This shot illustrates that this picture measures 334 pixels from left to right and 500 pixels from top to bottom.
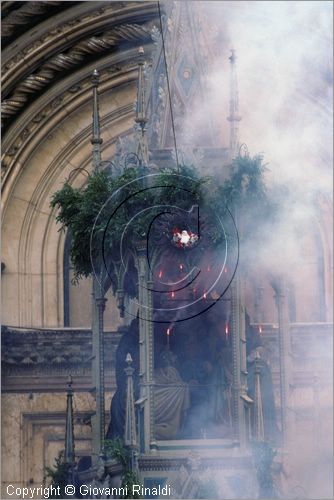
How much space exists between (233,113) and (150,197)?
686mm

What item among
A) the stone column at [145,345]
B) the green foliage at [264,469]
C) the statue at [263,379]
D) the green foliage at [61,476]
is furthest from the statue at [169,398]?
the green foliage at [61,476]

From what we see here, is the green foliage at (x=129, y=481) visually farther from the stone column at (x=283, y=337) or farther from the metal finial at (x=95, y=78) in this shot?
the metal finial at (x=95, y=78)

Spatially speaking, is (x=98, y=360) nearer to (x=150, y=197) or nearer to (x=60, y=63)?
(x=150, y=197)

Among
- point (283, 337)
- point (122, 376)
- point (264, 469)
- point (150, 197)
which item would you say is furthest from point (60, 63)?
point (264, 469)

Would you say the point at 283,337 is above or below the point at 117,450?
above

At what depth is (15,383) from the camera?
1525 cm

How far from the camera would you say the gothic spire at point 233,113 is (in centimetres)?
1373

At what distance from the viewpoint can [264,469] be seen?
13.2m

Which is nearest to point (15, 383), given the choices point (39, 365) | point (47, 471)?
point (39, 365)

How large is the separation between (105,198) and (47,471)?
5.44ft

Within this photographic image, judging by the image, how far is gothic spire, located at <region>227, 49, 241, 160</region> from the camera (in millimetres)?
13727

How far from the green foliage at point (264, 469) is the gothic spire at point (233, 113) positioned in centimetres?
167

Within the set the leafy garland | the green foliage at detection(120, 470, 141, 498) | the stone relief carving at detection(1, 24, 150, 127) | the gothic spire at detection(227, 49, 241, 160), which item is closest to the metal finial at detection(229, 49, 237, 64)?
the gothic spire at detection(227, 49, 241, 160)

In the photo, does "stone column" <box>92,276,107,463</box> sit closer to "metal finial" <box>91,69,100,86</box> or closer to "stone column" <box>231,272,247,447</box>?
"stone column" <box>231,272,247,447</box>
